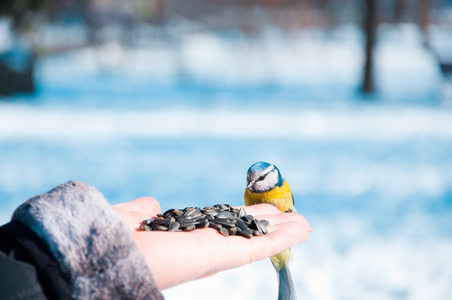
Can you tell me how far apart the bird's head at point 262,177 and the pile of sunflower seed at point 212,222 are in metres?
0.24

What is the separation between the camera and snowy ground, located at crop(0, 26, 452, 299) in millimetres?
4086

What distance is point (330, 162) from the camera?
760cm

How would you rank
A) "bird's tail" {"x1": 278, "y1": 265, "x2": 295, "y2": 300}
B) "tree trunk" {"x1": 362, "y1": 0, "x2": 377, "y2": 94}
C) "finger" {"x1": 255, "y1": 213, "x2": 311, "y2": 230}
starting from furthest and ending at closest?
"tree trunk" {"x1": 362, "y1": 0, "x2": 377, "y2": 94} < "bird's tail" {"x1": 278, "y1": 265, "x2": 295, "y2": 300} < "finger" {"x1": 255, "y1": 213, "x2": 311, "y2": 230}

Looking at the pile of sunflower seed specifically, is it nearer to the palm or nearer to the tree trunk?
the palm

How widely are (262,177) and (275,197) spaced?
0.17m

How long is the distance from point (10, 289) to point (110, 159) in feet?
20.3

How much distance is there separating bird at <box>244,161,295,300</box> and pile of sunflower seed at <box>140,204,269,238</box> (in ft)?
0.82

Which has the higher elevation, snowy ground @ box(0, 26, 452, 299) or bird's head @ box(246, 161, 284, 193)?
bird's head @ box(246, 161, 284, 193)

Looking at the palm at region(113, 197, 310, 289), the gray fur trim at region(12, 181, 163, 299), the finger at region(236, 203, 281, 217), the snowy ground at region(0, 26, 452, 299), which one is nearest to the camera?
the gray fur trim at region(12, 181, 163, 299)

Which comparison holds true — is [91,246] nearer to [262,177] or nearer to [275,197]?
[262,177]

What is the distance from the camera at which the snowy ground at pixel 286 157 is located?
4.09m

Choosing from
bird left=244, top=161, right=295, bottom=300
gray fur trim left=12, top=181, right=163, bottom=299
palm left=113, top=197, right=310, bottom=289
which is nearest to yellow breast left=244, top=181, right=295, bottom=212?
bird left=244, top=161, right=295, bottom=300

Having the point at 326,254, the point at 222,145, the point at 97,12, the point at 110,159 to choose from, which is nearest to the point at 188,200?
the point at 326,254

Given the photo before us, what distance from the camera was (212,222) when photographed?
2176 millimetres
